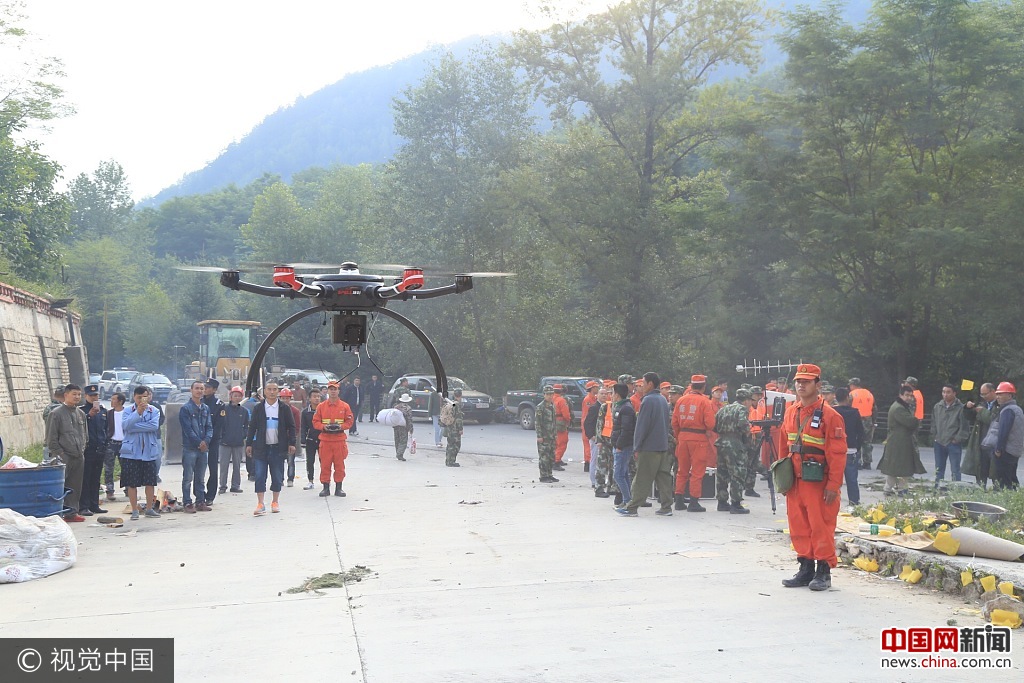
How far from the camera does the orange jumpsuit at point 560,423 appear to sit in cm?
1898

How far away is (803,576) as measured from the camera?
9.02 metres

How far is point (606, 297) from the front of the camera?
3666 cm

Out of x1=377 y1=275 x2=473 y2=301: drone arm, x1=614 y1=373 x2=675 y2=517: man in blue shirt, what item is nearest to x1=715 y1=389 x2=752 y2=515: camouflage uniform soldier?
x1=614 y1=373 x2=675 y2=517: man in blue shirt

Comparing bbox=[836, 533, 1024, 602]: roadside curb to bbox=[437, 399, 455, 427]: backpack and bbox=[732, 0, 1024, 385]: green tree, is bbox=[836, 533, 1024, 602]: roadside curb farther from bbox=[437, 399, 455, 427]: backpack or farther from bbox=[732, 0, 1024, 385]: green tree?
bbox=[732, 0, 1024, 385]: green tree

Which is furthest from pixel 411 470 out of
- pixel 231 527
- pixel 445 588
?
pixel 445 588

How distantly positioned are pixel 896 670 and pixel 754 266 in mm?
27066

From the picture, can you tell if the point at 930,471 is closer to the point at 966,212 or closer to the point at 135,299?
the point at 966,212

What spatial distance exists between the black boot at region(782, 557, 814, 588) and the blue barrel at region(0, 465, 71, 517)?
8386 millimetres

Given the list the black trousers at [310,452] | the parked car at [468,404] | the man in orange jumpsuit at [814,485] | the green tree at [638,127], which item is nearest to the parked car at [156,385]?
the parked car at [468,404]

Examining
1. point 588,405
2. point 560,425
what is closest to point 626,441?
point 588,405

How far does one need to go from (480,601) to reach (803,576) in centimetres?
299

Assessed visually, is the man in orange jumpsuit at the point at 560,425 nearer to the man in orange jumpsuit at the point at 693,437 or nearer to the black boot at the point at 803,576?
the man in orange jumpsuit at the point at 693,437

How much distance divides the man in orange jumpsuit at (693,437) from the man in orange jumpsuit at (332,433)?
5245 millimetres

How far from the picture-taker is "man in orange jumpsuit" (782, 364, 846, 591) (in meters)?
8.90
